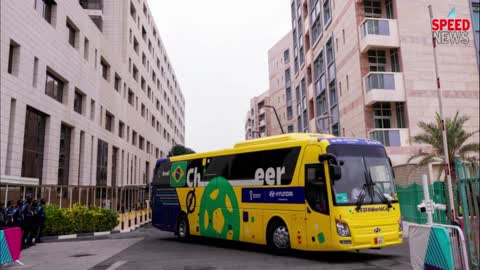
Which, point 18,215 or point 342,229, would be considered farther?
point 18,215

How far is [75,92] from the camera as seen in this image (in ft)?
100

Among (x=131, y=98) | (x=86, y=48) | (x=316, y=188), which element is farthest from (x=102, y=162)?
(x=316, y=188)

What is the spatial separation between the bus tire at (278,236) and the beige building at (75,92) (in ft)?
38.2

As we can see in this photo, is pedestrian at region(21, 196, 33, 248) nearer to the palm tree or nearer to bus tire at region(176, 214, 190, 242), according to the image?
bus tire at region(176, 214, 190, 242)

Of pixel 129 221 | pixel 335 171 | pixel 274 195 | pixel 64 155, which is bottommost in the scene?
pixel 129 221

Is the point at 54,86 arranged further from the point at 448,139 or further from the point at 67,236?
the point at 448,139

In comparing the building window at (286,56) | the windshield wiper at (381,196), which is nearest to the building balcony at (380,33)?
the windshield wiper at (381,196)

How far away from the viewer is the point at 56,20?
26172mm

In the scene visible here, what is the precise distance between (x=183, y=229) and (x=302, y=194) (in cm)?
690

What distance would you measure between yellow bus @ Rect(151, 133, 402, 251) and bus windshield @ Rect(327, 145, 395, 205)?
0.09ft

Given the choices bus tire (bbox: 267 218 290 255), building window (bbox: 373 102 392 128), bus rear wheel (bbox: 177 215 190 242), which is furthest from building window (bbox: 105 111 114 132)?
bus tire (bbox: 267 218 290 255)

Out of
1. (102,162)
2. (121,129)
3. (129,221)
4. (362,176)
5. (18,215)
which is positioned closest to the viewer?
(362,176)

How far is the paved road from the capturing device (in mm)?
10227

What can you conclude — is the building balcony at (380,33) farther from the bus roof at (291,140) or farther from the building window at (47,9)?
the building window at (47,9)
